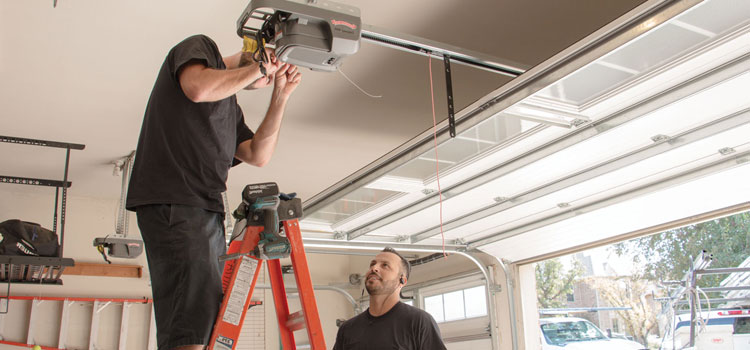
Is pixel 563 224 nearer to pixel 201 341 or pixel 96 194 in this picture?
pixel 201 341

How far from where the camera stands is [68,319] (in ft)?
19.5

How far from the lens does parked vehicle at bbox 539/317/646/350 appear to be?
7008 millimetres

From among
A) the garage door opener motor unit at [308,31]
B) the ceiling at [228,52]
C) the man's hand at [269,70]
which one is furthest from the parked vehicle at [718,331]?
the man's hand at [269,70]

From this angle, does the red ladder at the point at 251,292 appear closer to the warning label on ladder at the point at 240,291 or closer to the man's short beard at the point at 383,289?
the warning label on ladder at the point at 240,291

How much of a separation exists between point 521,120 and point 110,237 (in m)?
3.45

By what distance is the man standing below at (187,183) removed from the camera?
1451 millimetres

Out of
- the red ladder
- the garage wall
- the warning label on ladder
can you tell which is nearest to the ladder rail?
the red ladder

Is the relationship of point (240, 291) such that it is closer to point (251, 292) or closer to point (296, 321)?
point (251, 292)

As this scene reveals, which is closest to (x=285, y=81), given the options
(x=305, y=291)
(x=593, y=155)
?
(x=305, y=291)

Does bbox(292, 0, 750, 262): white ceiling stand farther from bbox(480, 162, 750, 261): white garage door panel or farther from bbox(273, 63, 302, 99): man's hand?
bbox(273, 63, 302, 99): man's hand

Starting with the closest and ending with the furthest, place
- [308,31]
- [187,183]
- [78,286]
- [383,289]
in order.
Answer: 1. [187,183]
2. [308,31]
3. [383,289]
4. [78,286]

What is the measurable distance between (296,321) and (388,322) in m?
1.51

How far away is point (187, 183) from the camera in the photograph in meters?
1.55

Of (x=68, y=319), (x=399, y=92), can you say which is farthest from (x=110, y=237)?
(x=399, y=92)
